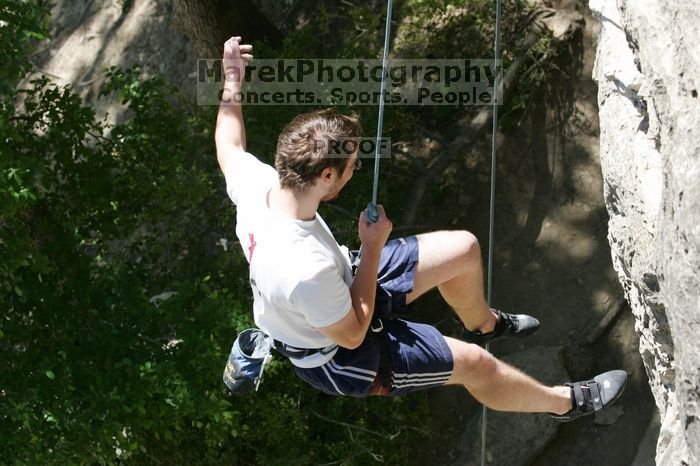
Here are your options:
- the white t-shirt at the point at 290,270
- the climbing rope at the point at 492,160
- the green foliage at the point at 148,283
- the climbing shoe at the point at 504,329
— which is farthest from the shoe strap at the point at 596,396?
the green foliage at the point at 148,283

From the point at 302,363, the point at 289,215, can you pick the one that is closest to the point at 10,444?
the point at 302,363

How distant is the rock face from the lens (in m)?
2.32

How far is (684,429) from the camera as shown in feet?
7.96

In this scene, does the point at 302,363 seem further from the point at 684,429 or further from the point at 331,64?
the point at 331,64

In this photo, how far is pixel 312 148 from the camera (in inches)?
112

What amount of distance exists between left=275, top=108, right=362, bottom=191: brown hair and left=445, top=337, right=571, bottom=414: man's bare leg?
2.80 ft

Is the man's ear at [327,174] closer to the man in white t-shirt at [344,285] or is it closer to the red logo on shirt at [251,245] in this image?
the man in white t-shirt at [344,285]

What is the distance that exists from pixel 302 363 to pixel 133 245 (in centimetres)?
247

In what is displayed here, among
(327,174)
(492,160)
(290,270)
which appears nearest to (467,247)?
(327,174)

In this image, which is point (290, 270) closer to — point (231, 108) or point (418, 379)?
point (418, 379)

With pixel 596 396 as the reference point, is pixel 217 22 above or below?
above

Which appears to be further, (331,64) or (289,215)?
(331,64)

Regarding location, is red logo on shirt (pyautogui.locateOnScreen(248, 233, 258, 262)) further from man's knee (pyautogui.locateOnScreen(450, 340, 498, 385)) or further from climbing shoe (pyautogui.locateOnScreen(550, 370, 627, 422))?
climbing shoe (pyautogui.locateOnScreen(550, 370, 627, 422))

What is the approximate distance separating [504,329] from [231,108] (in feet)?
4.74
